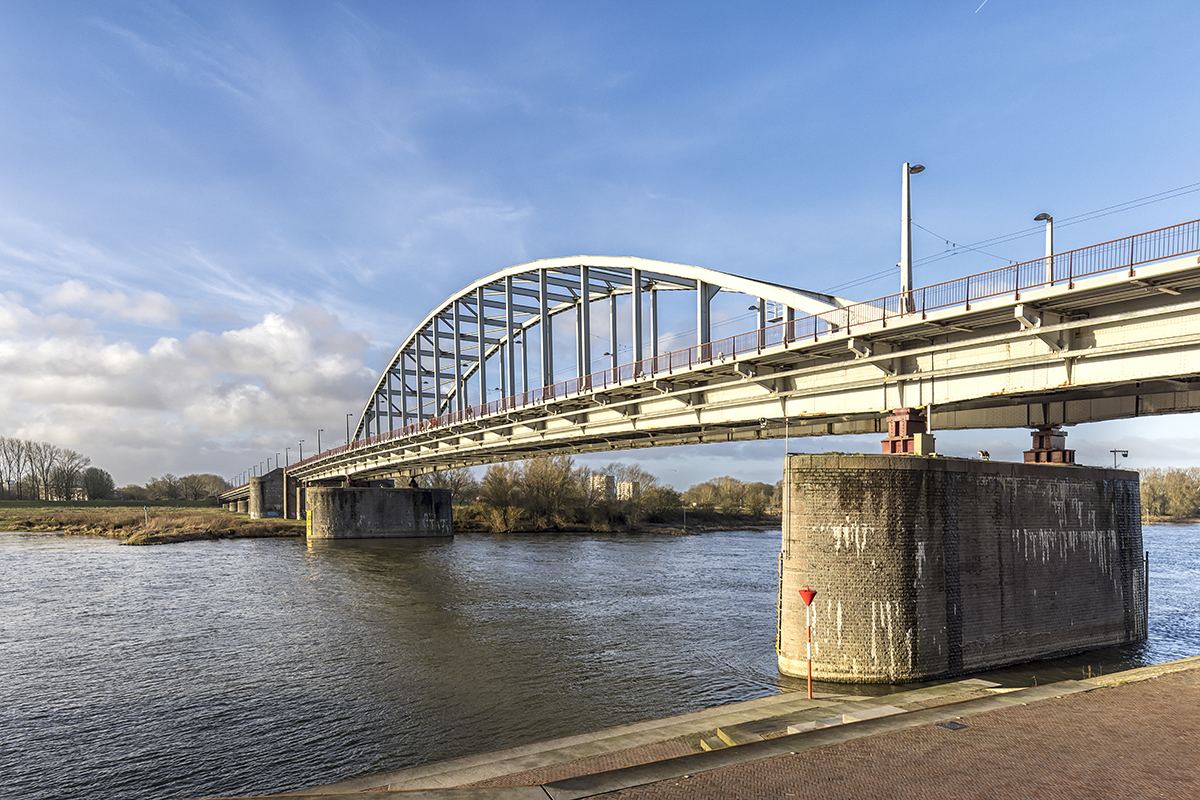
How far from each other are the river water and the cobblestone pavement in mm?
6081

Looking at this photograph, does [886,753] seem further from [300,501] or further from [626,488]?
[626,488]

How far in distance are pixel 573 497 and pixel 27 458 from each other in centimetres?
12302

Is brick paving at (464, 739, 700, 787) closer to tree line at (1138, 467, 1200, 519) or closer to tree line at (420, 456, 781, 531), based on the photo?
tree line at (420, 456, 781, 531)

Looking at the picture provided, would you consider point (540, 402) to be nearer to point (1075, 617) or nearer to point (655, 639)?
point (655, 639)

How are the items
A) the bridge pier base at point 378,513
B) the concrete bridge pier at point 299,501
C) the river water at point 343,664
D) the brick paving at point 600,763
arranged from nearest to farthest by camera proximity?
the brick paving at point 600,763
the river water at point 343,664
the bridge pier base at point 378,513
the concrete bridge pier at point 299,501

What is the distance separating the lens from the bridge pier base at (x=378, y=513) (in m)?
67.1

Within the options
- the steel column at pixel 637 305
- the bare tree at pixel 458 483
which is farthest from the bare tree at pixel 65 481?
the steel column at pixel 637 305

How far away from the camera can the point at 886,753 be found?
9453 mm

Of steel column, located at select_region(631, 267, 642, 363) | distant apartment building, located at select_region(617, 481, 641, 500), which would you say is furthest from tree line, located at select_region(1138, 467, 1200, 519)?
steel column, located at select_region(631, 267, 642, 363)

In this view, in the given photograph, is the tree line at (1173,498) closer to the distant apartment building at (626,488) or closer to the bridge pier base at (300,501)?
the distant apartment building at (626,488)

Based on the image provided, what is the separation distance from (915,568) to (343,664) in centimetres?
1576

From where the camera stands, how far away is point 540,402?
107 ft

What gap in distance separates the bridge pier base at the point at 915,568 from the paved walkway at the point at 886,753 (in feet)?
8.46

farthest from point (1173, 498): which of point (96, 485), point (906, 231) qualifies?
point (96, 485)
